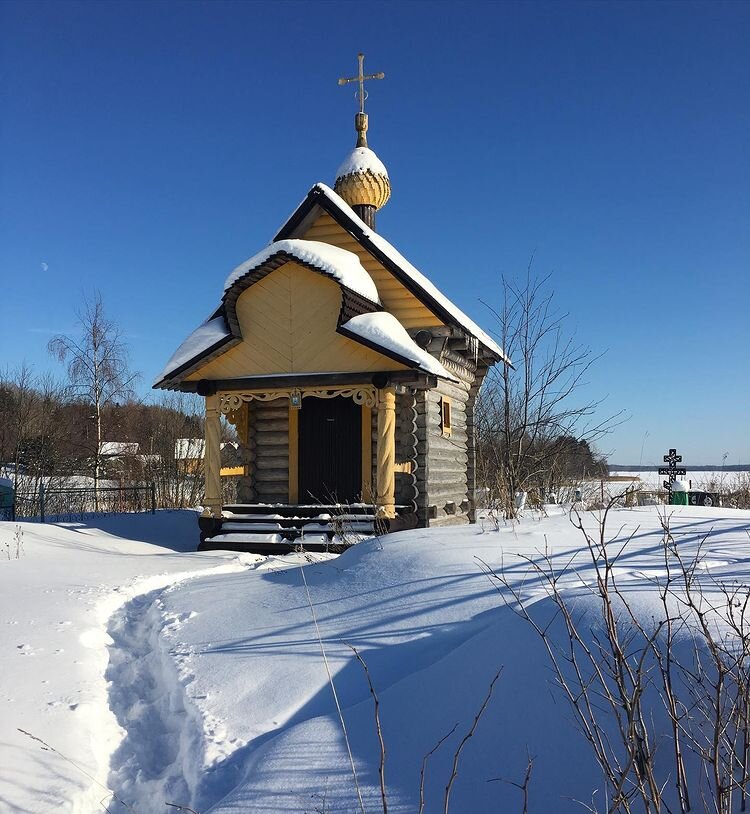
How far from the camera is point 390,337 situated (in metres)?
10.3

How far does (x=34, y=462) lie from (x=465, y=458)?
1907 centimetres

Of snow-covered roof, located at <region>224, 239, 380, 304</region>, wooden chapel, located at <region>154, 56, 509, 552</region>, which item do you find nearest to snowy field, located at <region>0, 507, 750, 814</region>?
wooden chapel, located at <region>154, 56, 509, 552</region>

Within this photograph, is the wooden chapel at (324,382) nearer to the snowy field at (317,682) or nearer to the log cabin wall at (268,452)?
the log cabin wall at (268,452)

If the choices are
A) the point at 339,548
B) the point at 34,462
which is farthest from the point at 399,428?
the point at 34,462

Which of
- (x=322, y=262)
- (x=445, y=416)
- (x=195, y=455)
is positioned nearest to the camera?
(x=322, y=262)

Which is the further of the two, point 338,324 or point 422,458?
point 422,458

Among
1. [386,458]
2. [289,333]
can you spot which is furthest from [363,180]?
[386,458]

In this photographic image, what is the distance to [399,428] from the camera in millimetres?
11461

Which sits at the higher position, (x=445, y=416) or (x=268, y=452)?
(x=445, y=416)

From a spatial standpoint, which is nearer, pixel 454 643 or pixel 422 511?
pixel 454 643

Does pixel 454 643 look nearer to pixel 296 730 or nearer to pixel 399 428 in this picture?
pixel 296 730

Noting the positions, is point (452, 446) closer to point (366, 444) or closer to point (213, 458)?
Answer: point (366, 444)

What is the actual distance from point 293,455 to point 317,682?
8.68m

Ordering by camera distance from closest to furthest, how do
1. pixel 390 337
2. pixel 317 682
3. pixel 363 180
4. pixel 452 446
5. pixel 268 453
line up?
pixel 317 682
pixel 390 337
pixel 268 453
pixel 452 446
pixel 363 180
